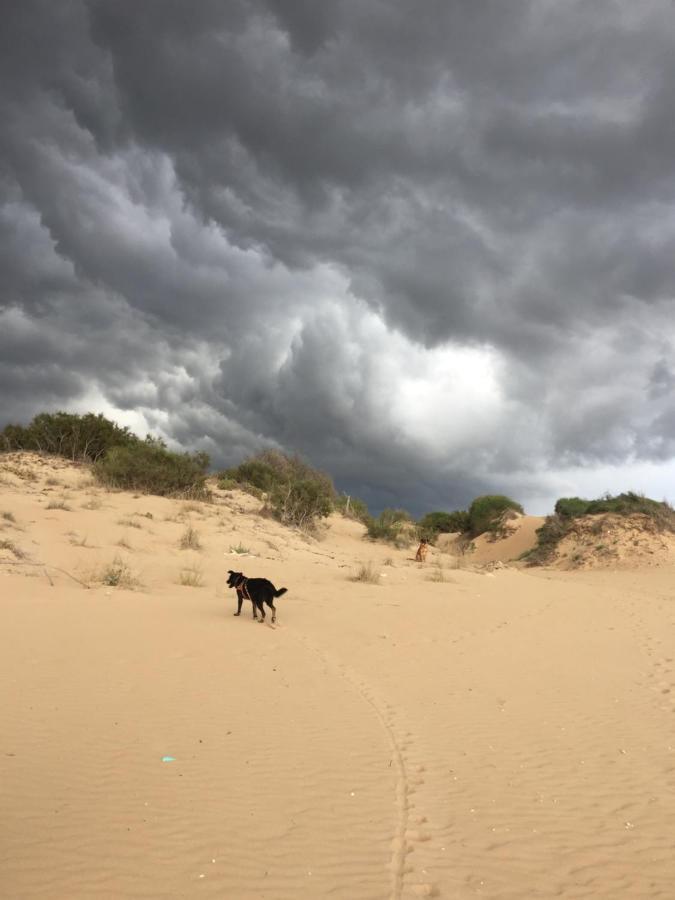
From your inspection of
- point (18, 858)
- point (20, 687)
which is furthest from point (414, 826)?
point (20, 687)

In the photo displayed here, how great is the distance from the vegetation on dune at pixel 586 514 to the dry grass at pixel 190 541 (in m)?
19.6

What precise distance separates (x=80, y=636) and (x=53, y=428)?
2368 cm

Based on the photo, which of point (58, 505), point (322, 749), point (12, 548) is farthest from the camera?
point (58, 505)

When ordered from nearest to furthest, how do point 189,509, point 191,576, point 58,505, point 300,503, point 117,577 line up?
point 117,577 < point 191,576 < point 58,505 < point 189,509 < point 300,503

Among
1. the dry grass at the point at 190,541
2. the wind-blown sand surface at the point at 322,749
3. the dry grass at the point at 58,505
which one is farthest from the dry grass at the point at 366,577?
the dry grass at the point at 58,505

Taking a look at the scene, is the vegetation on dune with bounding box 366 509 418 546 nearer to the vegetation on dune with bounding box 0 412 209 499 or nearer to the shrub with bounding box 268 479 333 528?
the shrub with bounding box 268 479 333 528

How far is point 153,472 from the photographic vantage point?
23.2m

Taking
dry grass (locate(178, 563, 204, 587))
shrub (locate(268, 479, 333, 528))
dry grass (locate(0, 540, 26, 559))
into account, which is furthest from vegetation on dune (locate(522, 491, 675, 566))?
dry grass (locate(0, 540, 26, 559))

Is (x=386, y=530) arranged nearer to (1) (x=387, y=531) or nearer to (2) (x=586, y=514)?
(1) (x=387, y=531)

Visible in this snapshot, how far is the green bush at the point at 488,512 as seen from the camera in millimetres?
38747

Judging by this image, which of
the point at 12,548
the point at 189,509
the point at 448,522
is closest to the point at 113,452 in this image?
the point at 189,509

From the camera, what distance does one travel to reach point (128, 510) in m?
19.2

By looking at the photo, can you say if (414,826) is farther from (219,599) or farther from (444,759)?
(219,599)

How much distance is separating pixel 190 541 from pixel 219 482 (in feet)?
44.3
